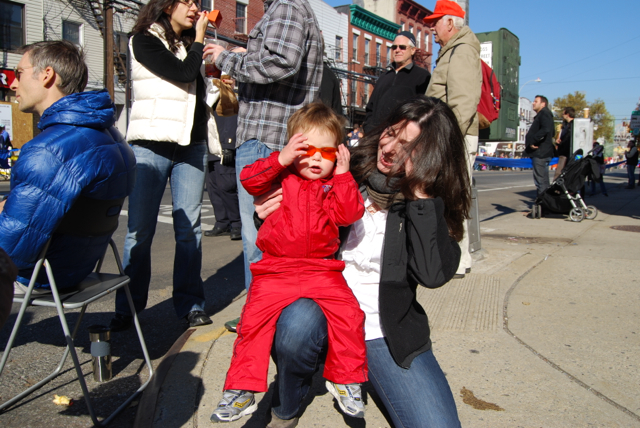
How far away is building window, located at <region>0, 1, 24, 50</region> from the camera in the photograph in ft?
68.1

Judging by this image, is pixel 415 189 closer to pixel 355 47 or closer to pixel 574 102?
pixel 355 47

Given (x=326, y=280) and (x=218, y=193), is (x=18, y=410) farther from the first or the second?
(x=218, y=193)

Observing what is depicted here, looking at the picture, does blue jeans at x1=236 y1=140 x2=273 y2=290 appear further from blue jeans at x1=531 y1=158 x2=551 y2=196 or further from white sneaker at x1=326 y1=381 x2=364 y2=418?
blue jeans at x1=531 y1=158 x2=551 y2=196

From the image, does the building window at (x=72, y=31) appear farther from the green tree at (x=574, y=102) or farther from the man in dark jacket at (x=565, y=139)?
the green tree at (x=574, y=102)

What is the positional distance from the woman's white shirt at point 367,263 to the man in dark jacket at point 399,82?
2697 mm

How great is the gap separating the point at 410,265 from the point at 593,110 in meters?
71.2

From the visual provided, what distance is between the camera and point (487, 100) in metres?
4.75

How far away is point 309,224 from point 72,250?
119 centimetres

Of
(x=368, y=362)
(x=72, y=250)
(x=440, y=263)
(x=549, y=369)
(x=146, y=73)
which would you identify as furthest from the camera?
(x=146, y=73)

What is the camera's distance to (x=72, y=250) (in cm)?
235

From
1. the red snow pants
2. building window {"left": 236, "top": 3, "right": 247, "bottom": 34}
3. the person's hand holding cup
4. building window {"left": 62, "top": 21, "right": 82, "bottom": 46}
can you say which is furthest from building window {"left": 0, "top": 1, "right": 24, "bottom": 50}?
the red snow pants

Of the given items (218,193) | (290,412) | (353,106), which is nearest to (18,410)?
(290,412)

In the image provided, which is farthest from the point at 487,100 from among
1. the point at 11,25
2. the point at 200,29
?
the point at 11,25

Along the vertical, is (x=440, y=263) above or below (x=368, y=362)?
above
